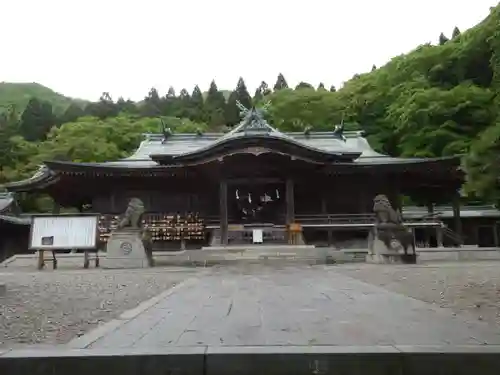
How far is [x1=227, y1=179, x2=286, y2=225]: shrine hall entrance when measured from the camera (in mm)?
26656

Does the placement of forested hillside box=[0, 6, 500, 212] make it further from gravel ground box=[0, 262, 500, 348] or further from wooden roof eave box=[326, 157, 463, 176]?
gravel ground box=[0, 262, 500, 348]

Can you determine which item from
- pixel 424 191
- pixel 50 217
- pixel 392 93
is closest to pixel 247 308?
pixel 50 217

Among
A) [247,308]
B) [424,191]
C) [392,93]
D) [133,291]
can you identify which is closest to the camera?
[247,308]

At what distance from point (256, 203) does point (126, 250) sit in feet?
36.4

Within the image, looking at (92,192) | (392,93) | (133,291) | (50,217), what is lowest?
(133,291)

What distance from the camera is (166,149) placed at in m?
30.1

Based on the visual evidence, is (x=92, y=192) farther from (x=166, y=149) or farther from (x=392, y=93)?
(x=392, y=93)

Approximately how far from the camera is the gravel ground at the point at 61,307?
501 centimetres

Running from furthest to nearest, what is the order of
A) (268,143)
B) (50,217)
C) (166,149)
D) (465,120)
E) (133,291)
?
(465,120) → (166,149) → (268,143) → (50,217) → (133,291)

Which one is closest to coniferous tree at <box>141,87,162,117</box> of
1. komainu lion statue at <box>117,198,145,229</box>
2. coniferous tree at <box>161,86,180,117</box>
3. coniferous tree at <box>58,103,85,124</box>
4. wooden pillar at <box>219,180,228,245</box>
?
coniferous tree at <box>161,86,180,117</box>

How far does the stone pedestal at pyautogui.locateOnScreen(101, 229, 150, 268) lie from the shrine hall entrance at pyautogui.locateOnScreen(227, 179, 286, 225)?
30.0ft

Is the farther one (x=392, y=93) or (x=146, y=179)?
(x=392, y=93)

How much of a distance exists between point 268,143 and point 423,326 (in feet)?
59.1

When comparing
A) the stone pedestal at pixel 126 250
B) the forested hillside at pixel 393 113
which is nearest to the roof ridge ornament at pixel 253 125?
the stone pedestal at pixel 126 250
